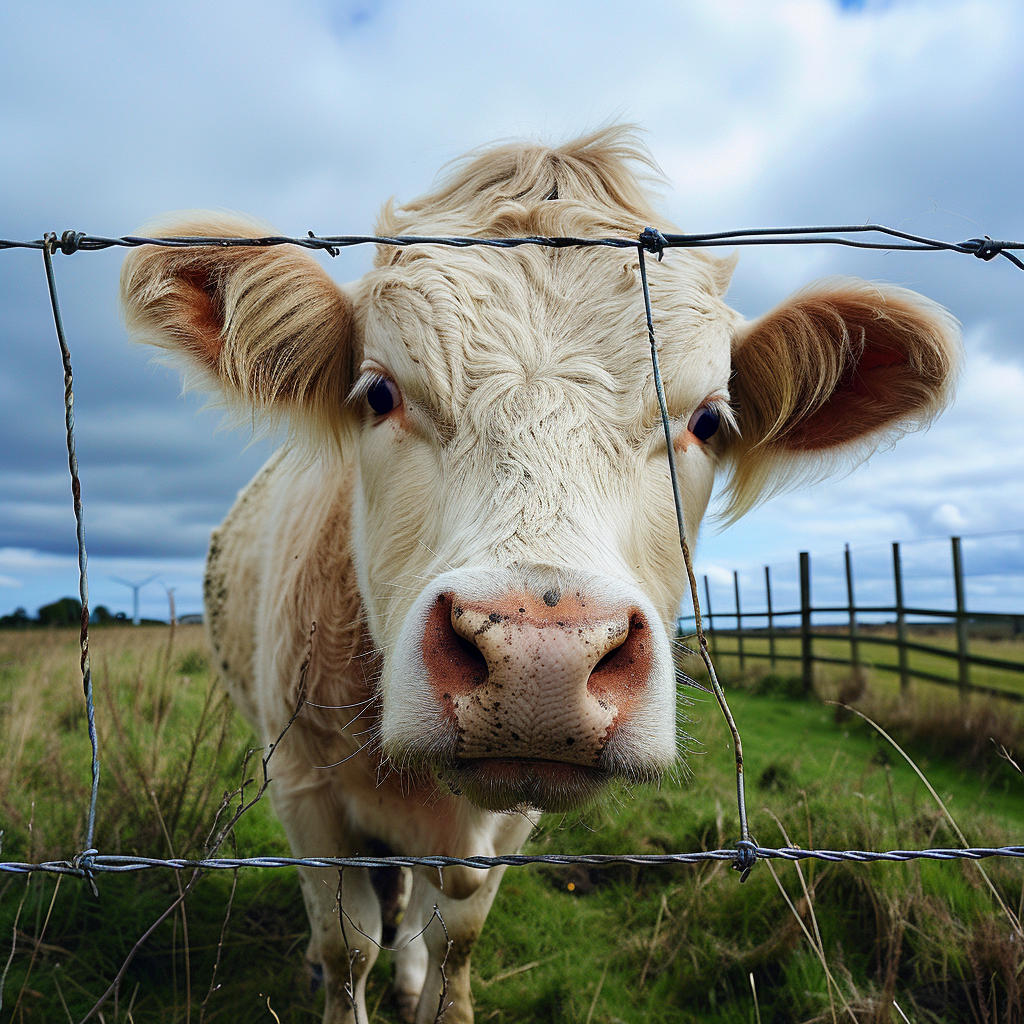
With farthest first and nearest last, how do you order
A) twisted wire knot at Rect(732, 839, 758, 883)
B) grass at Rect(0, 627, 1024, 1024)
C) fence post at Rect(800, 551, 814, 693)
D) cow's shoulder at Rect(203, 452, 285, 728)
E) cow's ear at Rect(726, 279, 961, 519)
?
fence post at Rect(800, 551, 814, 693) < cow's shoulder at Rect(203, 452, 285, 728) < grass at Rect(0, 627, 1024, 1024) < cow's ear at Rect(726, 279, 961, 519) < twisted wire knot at Rect(732, 839, 758, 883)

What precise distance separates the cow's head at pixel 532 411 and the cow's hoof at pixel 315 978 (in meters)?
1.86

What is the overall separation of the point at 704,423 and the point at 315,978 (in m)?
2.82

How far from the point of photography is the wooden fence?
327 inches

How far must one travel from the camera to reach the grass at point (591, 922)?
8.55 feet

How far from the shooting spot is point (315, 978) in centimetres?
318

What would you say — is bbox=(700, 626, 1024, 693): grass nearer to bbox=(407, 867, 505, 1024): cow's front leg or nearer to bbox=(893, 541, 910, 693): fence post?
bbox=(893, 541, 910, 693): fence post

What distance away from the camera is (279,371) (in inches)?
91.1

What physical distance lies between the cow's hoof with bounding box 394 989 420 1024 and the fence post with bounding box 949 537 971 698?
7221 millimetres

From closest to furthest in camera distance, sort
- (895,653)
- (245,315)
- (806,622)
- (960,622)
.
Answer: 1. (245,315)
2. (960,622)
3. (895,653)
4. (806,622)

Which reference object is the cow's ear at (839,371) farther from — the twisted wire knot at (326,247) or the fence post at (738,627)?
the fence post at (738,627)

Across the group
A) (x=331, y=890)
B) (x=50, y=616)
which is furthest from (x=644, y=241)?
(x=50, y=616)

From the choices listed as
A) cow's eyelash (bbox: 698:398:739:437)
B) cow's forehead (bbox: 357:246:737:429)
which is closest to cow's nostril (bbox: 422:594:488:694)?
cow's forehead (bbox: 357:246:737:429)

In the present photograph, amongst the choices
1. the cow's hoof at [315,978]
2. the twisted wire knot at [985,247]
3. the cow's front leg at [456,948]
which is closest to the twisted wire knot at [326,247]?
the twisted wire knot at [985,247]

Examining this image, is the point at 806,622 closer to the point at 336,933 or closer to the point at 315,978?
the point at 315,978
